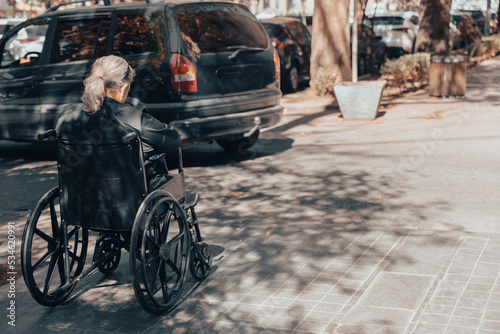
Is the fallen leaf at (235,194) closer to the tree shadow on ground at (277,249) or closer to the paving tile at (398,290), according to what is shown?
the tree shadow on ground at (277,249)

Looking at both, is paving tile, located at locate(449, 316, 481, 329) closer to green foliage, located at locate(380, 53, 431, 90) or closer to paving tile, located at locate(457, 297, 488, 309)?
paving tile, located at locate(457, 297, 488, 309)

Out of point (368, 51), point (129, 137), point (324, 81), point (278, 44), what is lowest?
point (324, 81)

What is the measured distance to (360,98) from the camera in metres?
12.1

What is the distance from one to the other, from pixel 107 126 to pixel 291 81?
41.4 feet

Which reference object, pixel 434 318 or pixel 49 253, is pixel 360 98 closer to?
pixel 434 318

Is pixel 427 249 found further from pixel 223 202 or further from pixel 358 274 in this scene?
pixel 223 202

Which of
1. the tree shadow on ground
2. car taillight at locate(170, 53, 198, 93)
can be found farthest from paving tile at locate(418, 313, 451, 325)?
car taillight at locate(170, 53, 198, 93)

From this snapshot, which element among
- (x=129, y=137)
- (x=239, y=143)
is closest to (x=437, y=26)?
(x=239, y=143)

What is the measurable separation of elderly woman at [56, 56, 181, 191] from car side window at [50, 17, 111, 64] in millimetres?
4509

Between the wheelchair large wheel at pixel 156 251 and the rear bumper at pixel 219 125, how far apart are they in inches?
141

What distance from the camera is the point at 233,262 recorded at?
5277 mm

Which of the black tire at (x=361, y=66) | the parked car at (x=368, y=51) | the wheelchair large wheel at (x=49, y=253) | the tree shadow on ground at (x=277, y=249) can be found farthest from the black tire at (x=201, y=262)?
the black tire at (x=361, y=66)

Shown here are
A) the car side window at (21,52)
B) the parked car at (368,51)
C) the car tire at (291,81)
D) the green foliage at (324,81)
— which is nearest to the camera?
the car side window at (21,52)

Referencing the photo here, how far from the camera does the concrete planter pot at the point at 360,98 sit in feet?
39.3
